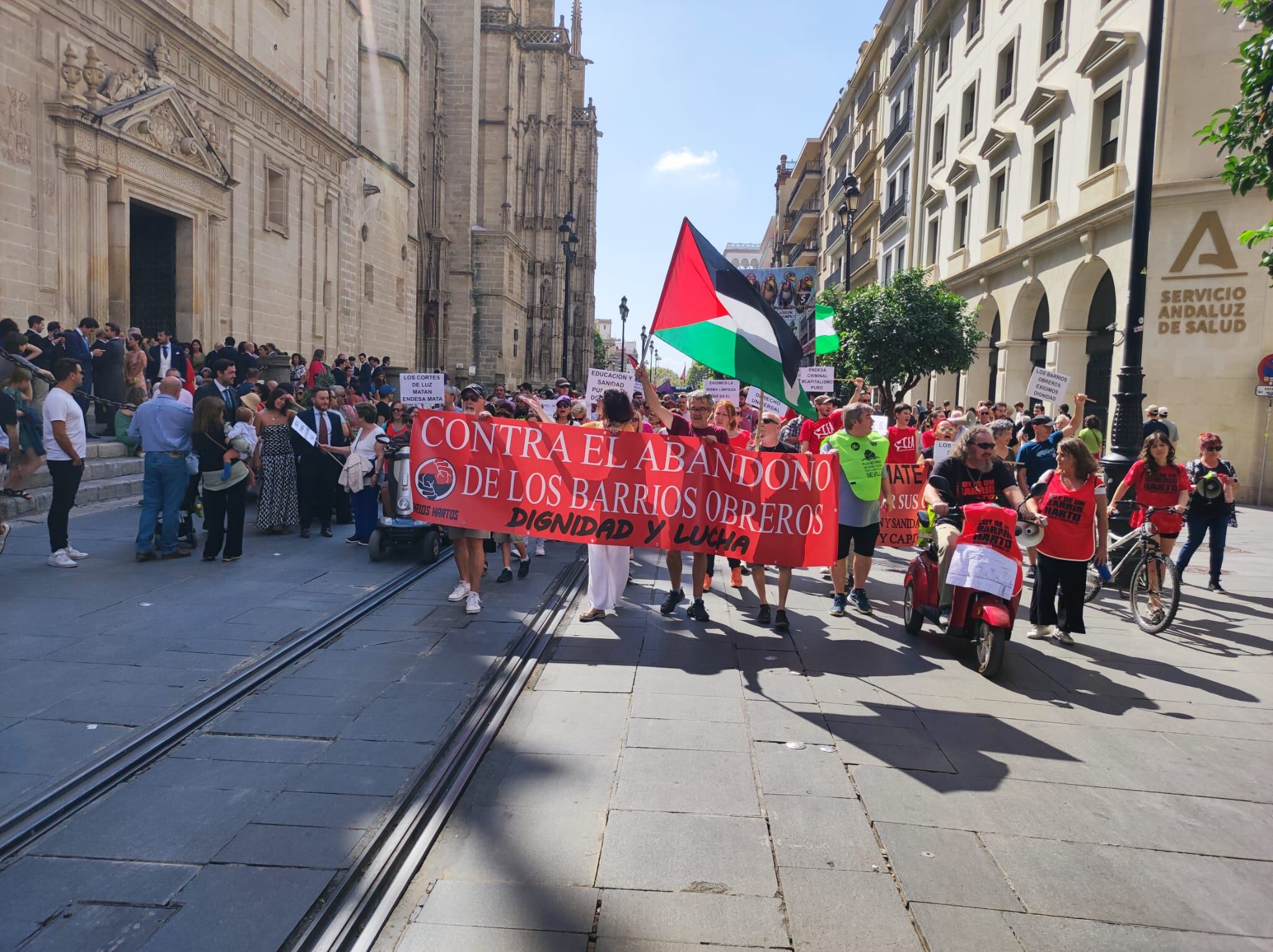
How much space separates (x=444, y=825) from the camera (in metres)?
3.79

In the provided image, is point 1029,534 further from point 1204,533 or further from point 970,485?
point 1204,533

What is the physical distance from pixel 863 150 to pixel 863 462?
44.0 metres

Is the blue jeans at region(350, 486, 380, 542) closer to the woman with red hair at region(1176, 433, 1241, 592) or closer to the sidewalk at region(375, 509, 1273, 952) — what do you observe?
the sidewalk at region(375, 509, 1273, 952)

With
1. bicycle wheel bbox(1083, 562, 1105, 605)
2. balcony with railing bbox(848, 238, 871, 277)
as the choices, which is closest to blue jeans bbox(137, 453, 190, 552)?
bicycle wheel bbox(1083, 562, 1105, 605)

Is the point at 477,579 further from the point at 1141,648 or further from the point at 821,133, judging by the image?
the point at 821,133

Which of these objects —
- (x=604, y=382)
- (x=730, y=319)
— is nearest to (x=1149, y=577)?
(x=730, y=319)

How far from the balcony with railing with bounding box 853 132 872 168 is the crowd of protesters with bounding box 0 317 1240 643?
35.8 m

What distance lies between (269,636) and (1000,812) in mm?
4922

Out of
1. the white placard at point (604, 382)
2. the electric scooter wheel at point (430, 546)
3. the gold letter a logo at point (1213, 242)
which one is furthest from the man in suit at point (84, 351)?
the gold letter a logo at point (1213, 242)

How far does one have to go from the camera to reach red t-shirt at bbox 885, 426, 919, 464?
9.70 metres

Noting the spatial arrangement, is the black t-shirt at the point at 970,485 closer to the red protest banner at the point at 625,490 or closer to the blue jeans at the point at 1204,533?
the red protest banner at the point at 625,490

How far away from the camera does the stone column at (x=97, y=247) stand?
1617cm

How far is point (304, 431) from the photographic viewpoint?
10867 mm

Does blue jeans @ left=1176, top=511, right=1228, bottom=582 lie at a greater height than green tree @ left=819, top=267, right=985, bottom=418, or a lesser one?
lesser
